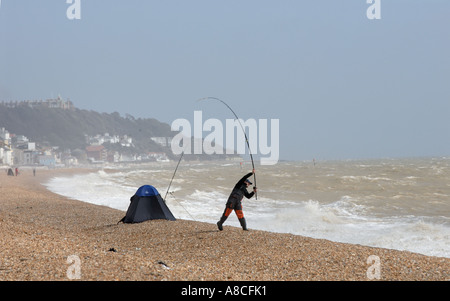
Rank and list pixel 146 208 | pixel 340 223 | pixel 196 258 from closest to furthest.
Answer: pixel 196 258
pixel 146 208
pixel 340 223

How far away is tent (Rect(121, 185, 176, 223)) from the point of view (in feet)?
44.1

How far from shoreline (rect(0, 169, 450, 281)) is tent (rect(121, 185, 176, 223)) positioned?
924 millimetres

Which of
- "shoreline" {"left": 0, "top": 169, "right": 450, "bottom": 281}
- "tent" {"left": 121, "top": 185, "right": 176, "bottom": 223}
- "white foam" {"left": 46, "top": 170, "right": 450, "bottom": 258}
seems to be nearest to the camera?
"shoreline" {"left": 0, "top": 169, "right": 450, "bottom": 281}

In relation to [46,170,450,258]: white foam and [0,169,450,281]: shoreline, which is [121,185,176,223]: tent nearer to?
[0,169,450,281]: shoreline

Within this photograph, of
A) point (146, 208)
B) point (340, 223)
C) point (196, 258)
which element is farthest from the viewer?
point (340, 223)

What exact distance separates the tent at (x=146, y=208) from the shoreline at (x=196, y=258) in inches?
36.4

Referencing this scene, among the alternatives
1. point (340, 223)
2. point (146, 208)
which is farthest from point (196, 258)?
point (340, 223)

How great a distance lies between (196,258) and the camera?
8570mm

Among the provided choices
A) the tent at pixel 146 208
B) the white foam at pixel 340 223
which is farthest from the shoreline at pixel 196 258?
the white foam at pixel 340 223

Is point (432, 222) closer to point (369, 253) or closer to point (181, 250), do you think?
point (369, 253)

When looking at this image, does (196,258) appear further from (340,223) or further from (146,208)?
(340,223)

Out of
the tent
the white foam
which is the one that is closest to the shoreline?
the tent

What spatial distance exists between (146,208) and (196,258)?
535 centimetres
